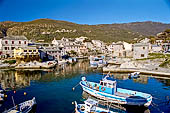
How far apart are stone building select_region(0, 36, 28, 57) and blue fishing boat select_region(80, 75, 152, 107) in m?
51.2

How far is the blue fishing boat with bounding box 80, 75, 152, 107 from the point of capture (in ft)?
54.4

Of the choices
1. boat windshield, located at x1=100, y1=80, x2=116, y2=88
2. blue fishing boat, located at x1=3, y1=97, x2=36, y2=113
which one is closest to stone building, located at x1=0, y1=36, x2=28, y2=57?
blue fishing boat, located at x1=3, y1=97, x2=36, y2=113

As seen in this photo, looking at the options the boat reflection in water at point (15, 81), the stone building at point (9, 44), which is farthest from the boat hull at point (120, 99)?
the stone building at point (9, 44)

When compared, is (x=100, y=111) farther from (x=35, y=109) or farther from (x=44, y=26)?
(x=44, y=26)

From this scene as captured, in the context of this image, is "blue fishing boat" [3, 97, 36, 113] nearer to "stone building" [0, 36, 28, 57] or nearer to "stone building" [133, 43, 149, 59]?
"stone building" [133, 43, 149, 59]

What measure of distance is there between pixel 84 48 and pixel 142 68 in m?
56.3

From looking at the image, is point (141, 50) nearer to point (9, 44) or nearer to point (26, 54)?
point (26, 54)

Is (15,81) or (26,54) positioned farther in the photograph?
(26,54)

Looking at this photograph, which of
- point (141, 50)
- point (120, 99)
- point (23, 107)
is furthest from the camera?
point (141, 50)

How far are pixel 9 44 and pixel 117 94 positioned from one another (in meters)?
57.8

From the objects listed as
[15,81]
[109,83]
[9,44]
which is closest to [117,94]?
[109,83]

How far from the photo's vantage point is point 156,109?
16625 millimetres

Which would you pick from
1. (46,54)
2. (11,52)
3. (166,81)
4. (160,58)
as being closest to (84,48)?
(46,54)

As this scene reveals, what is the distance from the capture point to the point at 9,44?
5938cm
